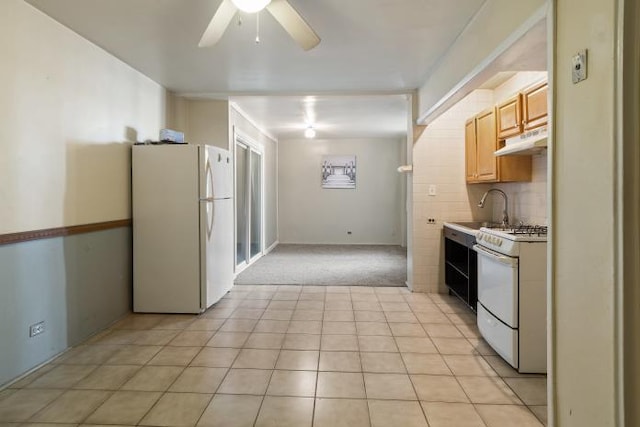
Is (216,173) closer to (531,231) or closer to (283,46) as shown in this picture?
(283,46)

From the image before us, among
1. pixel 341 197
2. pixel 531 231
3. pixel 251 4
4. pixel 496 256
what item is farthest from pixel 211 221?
pixel 341 197

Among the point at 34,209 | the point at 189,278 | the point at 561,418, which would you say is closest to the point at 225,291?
the point at 189,278

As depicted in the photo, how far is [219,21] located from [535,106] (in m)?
2.43

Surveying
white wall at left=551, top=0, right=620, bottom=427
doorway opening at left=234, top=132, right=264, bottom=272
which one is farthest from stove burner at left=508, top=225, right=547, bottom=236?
doorway opening at left=234, top=132, right=264, bottom=272

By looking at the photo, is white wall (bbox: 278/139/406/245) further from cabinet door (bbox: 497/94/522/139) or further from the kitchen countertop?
cabinet door (bbox: 497/94/522/139)

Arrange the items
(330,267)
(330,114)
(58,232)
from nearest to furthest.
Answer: (58,232)
(330,114)
(330,267)

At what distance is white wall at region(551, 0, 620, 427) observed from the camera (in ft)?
4.03

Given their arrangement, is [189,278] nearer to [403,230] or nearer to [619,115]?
[619,115]

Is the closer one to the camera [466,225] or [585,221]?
[585,221]

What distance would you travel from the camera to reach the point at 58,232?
8.43ft

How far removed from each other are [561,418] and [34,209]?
3.16 metres

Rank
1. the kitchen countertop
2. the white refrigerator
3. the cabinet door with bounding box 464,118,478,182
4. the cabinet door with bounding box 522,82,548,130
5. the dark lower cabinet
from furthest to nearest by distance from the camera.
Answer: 1. the cabinet door with bounding box 464,118,478,182
2. the kitchen countertop
3. the white refrigerator
4. the dark lower cabinet
5. the cabinet door with bounding box 522,82,548,130

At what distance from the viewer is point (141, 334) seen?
9.95ft

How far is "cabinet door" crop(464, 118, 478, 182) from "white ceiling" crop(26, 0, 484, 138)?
770mm
